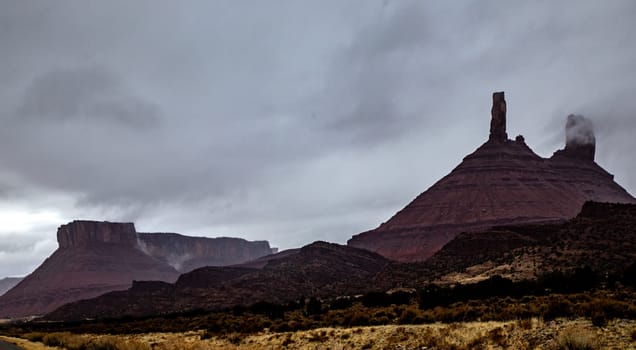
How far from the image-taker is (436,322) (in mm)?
30312

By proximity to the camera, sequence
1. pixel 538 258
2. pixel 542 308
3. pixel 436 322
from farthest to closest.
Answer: pixel 538 258 → pixel 436 322 → pixel 542 308

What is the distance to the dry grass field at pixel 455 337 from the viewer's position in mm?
19953

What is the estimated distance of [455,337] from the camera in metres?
24.4

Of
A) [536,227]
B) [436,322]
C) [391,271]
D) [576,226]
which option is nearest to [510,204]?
[536,227]

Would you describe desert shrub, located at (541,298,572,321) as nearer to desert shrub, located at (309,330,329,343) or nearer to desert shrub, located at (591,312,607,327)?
desert shrub, located at (591,312,607,327)

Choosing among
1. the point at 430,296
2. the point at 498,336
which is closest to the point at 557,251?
the point at 430,296

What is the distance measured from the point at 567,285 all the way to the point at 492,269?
45.3 meters

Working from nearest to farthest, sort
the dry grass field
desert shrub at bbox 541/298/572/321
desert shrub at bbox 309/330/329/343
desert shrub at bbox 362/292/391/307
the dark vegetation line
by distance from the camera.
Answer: the dry grass field < desert shrub at bbox 541/298/572/321 < the dark vegetation line < desert shrub at bbox 309/330/329/343 < desert shrub at bbox 362/292/391/307

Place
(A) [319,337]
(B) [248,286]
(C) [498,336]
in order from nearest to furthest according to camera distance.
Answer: (C) [498,336] < (A) [319,337] < (B) [248,286]

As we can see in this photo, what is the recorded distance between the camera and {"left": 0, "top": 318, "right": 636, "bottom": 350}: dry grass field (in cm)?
1995

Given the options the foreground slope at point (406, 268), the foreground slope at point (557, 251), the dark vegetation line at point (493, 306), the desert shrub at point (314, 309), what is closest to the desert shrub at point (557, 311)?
the dark vegetation line at point (493, 306)

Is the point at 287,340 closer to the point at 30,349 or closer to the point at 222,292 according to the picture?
the point at 30,349

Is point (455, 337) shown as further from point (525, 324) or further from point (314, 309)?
point (314, 309)

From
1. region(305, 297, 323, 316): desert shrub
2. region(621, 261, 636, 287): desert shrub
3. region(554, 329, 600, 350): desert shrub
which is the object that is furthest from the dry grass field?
region(621, 261, 636, 287): desert shrub
